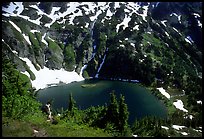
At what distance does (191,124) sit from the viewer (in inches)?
7761

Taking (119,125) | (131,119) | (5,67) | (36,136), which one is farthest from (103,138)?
(131,119)

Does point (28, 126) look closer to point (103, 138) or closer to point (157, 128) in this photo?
point (103, 138)

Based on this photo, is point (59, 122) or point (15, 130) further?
point (59, 122)

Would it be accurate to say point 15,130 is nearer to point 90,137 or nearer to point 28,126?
point 28,126

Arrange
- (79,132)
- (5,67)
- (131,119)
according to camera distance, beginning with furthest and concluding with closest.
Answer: (131,119), (5,67), (79,132)

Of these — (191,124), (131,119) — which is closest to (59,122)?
(131,119)

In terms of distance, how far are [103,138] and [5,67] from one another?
26.2 metres

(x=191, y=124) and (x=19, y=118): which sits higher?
(x=19, y=118)

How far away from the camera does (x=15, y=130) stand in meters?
32.2

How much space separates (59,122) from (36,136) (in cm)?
673

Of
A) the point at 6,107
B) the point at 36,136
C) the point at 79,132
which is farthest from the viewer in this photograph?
the point at 6,107

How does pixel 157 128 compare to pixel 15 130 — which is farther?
pixel 157 128

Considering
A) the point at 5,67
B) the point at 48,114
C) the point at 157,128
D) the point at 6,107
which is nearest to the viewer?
the point at 6,107

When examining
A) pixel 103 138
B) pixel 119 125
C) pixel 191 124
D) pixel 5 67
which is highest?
pixel 5 67
